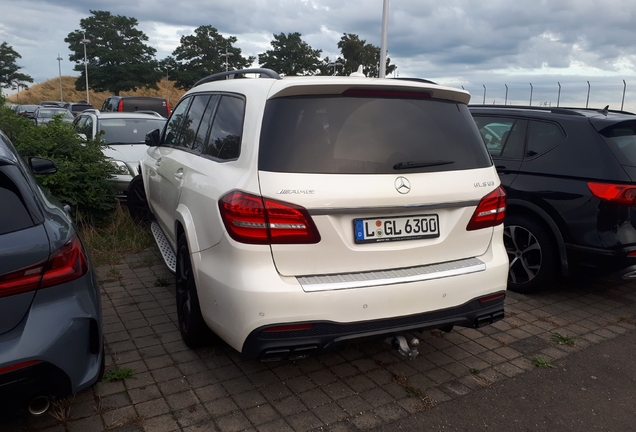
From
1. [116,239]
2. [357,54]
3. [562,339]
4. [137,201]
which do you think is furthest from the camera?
[357,54]

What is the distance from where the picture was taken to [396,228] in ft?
9.68

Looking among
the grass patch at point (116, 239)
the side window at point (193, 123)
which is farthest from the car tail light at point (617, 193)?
the grass patch at point (116, 239)

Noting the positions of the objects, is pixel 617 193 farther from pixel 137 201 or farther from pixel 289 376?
pixel 137 201

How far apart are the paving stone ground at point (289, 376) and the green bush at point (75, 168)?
7.08 ft

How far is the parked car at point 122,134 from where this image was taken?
7.43 meters

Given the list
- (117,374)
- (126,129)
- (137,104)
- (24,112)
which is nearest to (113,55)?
(137,104)

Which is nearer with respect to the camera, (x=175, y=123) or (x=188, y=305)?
(x=188, y=305)

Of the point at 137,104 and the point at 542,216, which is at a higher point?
the point at 137,104

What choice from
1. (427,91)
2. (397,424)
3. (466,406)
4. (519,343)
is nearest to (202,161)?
(427,91)

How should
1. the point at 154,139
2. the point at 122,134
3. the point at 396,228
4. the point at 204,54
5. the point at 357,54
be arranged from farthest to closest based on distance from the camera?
the point at 204,54 → the point at 357,54 → the point at 122,134 → the point at 154,139 → the point at 396,228

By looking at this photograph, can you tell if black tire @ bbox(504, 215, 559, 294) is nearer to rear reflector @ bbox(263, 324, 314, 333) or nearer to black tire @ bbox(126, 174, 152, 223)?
rear reflector @ bbox(263, 324, 314, 333)

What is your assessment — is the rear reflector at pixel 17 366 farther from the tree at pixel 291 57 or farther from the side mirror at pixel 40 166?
the tree at pixel 291 57

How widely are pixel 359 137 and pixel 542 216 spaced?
2.80 metres

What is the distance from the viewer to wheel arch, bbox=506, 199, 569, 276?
16.0ft
